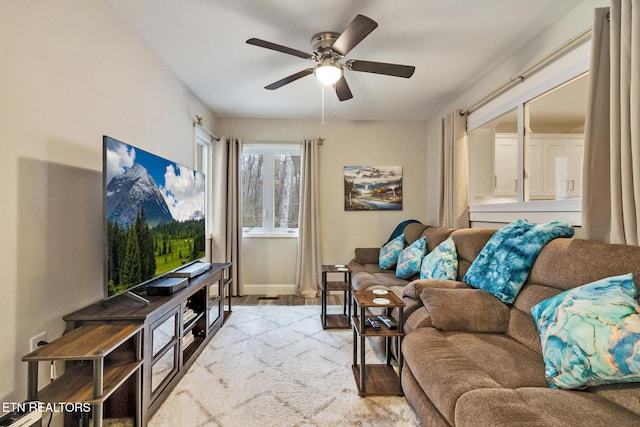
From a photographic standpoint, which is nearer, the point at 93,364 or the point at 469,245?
the point at 93,364

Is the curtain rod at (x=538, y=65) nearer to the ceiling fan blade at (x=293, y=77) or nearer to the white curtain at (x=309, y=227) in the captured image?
the ceiling fan blade at (x=293, y=77)

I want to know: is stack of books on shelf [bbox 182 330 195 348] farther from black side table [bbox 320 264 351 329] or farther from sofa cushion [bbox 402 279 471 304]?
sofa cushion [bbox 402 279 471 304]

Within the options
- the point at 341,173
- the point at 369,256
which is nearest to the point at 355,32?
the point at 341,173

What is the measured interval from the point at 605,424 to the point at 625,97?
155cm

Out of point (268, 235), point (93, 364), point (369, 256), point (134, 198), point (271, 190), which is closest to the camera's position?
point (93, 364)

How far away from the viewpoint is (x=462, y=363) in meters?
1.37

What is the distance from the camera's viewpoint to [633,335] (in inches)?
41.2

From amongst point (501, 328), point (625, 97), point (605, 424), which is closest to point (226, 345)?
point (501, 328)

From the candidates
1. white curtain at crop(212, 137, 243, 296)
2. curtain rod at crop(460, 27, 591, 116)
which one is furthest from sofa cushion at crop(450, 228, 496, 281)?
white curtain at crop(212, 137, 243, 296)

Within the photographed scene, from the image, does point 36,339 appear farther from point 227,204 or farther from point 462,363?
point 227,204

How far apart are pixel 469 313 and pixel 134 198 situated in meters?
2.13

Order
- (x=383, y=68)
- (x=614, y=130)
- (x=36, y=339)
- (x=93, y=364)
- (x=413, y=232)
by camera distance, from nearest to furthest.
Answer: (x=93, y=364), (x=36, y=339), (x=614, y=130), (x=383, y=68), (x=413, y=232)

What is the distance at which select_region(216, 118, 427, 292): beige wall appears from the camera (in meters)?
4.23

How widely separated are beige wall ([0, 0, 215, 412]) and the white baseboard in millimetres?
2487
